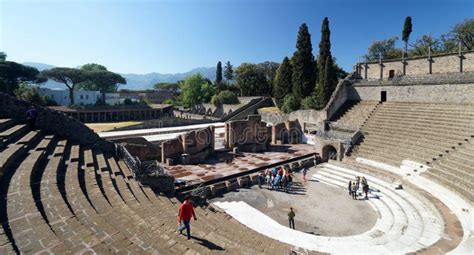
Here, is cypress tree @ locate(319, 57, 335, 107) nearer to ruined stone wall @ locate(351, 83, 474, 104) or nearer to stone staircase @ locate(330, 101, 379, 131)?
ruined stone wall @ locate(351, 83, 474, 104)

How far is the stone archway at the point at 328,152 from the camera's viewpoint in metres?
19.6

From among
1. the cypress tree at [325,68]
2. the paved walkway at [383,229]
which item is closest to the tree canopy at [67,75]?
the cypress tree at [325,68]

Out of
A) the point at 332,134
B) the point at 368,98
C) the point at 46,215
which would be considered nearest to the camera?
the point at 46,215

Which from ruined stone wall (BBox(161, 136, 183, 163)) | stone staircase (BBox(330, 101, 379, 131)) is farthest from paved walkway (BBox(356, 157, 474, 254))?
ruined stone wall (BBox(161, 136, 183, 163))

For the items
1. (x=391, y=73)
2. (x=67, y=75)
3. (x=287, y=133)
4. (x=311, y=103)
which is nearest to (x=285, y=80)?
(x=311, y=103)

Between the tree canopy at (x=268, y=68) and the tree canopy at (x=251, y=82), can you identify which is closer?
the tree canopy at (x=251, y=82)

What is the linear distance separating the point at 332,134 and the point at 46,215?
776 inches

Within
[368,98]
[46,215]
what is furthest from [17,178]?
[368,98]

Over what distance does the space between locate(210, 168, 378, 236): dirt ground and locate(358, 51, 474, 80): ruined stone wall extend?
19102 mm

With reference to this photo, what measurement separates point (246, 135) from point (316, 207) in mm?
11215

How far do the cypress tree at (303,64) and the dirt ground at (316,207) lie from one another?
2253 centimetres

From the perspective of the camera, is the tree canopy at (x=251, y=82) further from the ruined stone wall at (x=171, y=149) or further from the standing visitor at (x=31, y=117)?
the standing visitor at (x=31, y=117)

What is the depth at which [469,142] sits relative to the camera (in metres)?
14.5

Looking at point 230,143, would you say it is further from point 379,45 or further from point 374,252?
point 379,45
